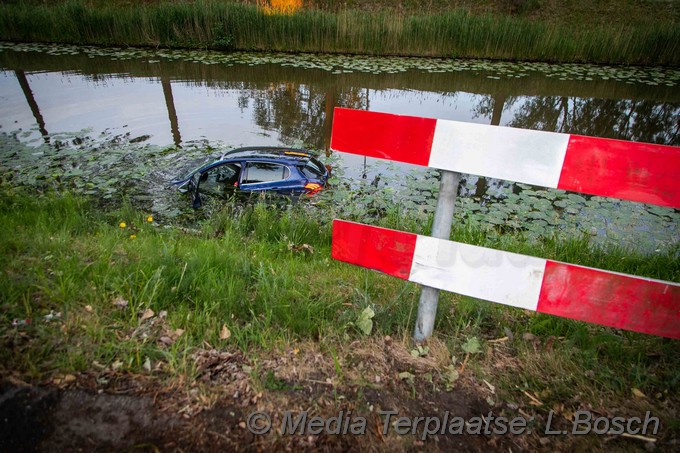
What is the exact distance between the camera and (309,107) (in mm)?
11508

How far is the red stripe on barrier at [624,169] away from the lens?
163 cm

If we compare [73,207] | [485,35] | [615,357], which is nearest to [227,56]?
[485,35]

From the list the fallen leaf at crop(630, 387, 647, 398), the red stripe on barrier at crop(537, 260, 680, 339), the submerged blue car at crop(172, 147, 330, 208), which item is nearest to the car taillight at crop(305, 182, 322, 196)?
the submerged blue car at crop(172, 147, 330, 208)

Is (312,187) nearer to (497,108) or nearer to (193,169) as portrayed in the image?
(193,169)

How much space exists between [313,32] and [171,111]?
9.47 metres

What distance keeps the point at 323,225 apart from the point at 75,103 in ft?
34.2

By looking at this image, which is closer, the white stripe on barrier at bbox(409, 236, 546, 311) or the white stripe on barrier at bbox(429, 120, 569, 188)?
the white stripe on barrier at bbox(429, 120, 569, 188)

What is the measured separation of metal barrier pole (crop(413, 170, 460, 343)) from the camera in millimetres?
1976

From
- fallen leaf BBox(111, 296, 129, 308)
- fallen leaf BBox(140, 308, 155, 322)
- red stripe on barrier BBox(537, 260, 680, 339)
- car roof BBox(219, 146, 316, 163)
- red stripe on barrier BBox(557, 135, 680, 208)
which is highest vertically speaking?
red stripe on barrier BBox(557, 135, 680, 208)

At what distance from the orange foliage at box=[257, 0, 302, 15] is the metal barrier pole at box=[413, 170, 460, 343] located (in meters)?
18.7

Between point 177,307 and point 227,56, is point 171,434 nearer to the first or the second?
point 177,307

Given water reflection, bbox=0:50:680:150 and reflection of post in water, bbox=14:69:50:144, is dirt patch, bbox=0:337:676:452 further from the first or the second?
reflection of post in water, bbox=14:69:50:144

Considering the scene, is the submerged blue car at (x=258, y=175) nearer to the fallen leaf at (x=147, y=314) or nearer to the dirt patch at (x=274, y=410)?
the fallen leaf at (x=147, y=314)

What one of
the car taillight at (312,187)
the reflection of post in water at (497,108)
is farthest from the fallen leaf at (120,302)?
the reflection of post in water at (497,108)
